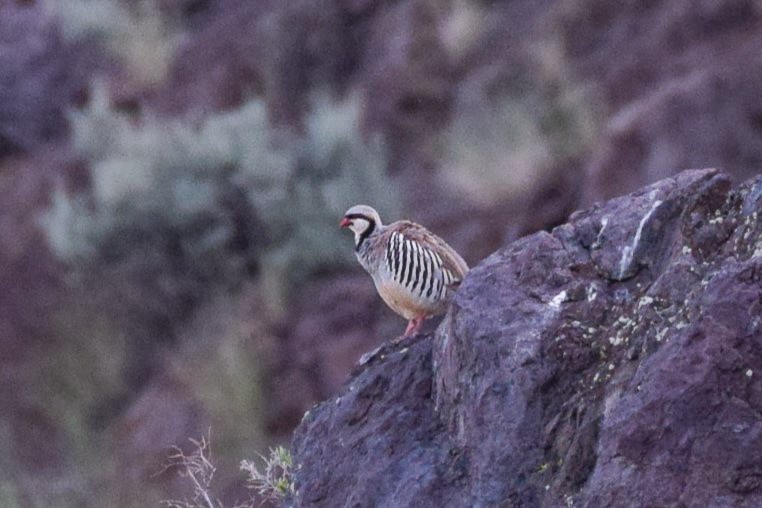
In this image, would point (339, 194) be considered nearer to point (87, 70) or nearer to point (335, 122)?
point (335, 122)

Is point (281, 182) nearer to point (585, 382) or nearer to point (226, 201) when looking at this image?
point (226, 201)

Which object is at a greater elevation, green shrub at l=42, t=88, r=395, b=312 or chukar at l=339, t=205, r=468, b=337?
green shrub at l=42, t=88, r=395, b=312

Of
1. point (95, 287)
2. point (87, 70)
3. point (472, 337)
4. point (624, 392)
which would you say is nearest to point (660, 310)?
point (624, 392)

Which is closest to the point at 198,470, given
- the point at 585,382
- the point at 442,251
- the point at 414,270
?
the point at 414,270

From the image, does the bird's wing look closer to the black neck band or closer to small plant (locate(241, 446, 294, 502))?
the black neck band

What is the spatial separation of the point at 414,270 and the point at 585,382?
9.95ft

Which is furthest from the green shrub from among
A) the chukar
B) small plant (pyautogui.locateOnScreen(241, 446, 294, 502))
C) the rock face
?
the rock face

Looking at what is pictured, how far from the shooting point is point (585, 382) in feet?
14.7

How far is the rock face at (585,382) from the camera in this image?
153 inches

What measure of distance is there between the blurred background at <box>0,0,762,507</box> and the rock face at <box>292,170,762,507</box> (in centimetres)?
624

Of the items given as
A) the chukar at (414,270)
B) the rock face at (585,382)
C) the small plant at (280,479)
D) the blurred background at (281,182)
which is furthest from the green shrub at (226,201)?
the rock face at (585,382)

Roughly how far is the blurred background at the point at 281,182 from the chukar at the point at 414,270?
4009mm

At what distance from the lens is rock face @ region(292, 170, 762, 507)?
389cm

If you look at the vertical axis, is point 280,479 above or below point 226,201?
below
